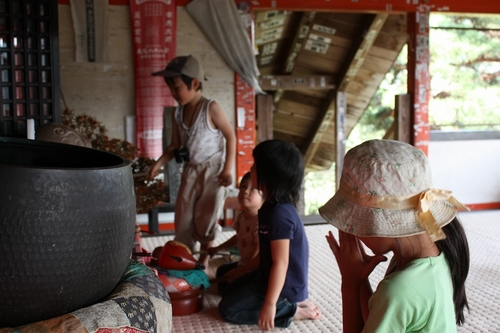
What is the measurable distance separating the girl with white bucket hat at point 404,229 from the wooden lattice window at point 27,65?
160cm

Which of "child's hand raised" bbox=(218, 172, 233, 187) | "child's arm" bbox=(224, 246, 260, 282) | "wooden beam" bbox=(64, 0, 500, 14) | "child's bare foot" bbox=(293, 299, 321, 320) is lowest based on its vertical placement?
"child's bare foot" bbox=(293, 299, 321, 320)

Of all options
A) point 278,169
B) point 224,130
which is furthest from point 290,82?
point 278,169

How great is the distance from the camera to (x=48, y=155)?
4.78 feet

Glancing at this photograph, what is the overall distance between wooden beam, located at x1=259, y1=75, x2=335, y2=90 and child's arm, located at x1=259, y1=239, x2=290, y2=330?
12.7ft

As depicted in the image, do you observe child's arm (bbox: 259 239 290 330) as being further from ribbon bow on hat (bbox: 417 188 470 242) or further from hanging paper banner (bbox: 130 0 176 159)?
hanging paper banner (bbox: 130 0 176 159)

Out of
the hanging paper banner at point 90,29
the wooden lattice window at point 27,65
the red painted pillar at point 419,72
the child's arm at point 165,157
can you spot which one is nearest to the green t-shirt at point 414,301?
the wooden lattice window at point 27,65

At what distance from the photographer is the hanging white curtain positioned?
16.0 ft

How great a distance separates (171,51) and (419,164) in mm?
3902

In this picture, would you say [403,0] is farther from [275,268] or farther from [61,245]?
[61,245]

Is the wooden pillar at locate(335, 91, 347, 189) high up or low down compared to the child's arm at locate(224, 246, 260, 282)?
up

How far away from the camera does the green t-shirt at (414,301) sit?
1179 mm

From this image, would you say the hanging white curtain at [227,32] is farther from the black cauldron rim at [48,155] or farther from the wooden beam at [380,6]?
the black cauldron rim at [48,155]

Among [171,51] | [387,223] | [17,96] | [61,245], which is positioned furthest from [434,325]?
[171,51]

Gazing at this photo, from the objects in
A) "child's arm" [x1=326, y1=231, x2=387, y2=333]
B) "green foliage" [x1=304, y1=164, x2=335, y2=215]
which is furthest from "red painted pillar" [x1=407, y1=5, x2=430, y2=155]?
"child's arm" [x1=326, y1=231, x2=387, y2=333]
